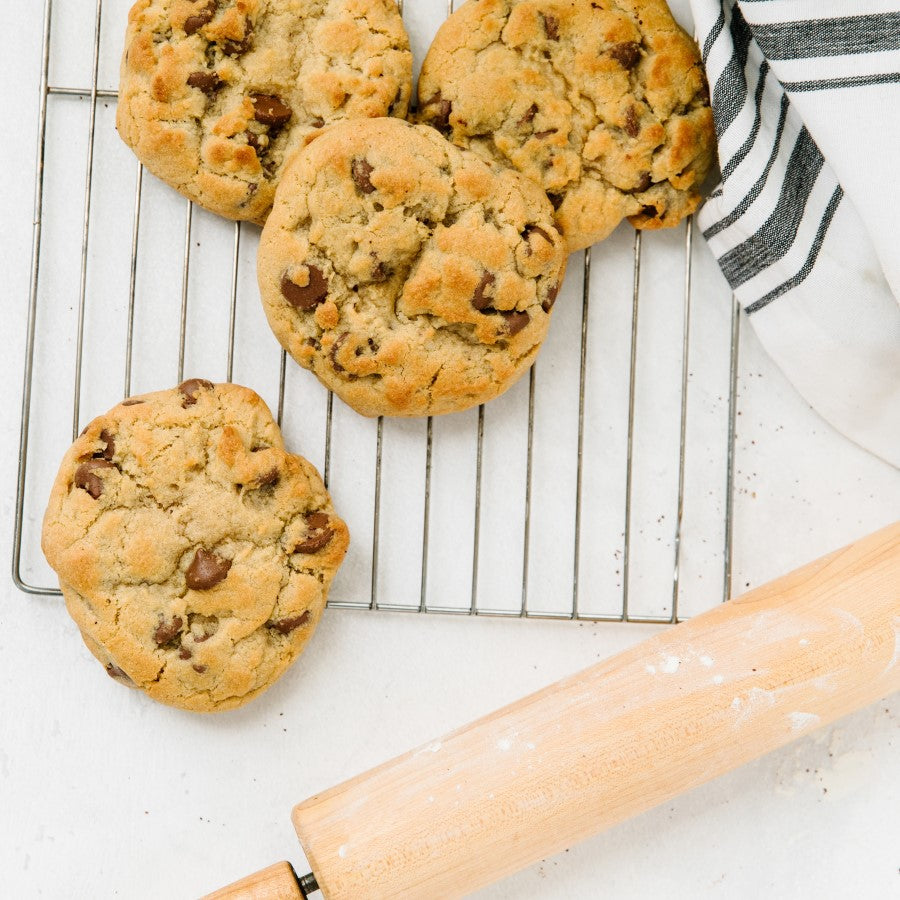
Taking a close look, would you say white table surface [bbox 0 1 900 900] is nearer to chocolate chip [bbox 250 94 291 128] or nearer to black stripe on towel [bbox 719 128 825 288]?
black stripe on towel [bbox 719 128 825 288]

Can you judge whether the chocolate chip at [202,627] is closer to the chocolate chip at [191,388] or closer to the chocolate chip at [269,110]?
the chocolate chip at [191,388]

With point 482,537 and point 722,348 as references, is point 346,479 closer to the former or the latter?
point 482,537

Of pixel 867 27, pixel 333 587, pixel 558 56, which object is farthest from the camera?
pixel 333 587

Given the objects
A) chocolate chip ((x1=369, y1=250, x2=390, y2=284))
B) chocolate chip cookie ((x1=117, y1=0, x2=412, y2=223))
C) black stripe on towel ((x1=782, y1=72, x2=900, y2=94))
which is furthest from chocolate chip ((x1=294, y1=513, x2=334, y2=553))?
black stripe on towel ((x1=782, y1=72, x2=900, y2=94))

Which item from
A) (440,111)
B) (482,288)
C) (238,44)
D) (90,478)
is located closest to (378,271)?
(482,288)

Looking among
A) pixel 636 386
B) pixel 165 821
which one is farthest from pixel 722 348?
pixel 165 821

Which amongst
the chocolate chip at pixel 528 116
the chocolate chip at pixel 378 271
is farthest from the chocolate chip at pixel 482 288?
the chocolate chip at pixel 528 116

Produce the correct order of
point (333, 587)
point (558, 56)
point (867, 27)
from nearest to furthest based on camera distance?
point (867, 27) < point (558, 56) < point (333, 587)

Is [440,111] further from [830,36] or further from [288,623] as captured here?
[288,623]

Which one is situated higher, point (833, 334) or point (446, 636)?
point (833, 334)
